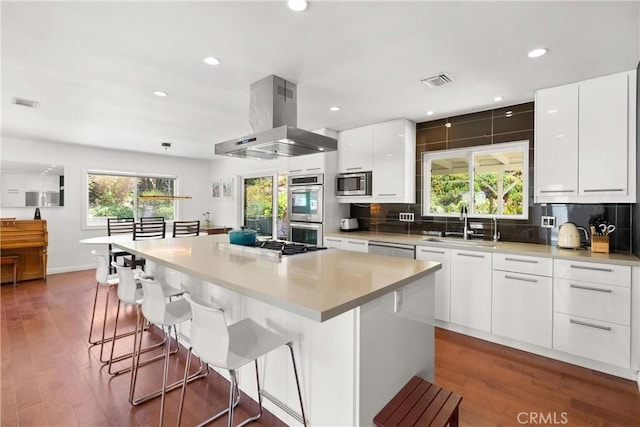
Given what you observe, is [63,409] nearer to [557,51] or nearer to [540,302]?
[540,302]

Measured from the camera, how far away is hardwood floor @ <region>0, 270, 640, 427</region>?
73.5 inches

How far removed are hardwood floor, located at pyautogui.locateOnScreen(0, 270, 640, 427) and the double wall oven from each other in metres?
2.09

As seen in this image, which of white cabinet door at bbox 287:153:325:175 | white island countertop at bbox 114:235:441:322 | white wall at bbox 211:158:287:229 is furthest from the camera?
white wall at bbox 211:158:287:229

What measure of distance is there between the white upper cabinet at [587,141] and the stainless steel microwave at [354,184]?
6.20 ft

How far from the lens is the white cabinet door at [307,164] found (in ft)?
14.0

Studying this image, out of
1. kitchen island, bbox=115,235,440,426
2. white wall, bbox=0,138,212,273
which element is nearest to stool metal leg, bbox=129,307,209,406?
kitchen island, bbox=115,235,440,426

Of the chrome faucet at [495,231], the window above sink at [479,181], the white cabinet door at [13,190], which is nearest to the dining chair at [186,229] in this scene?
the white cabinet door at [13,190]

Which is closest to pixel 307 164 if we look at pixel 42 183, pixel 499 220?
pixel 499 220

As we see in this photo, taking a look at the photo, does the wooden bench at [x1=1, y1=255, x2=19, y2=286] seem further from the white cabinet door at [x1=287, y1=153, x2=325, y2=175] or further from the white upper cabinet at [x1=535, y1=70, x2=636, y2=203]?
the white upper cabinet at [x1=535, y1=70, x2=636, y2=203]

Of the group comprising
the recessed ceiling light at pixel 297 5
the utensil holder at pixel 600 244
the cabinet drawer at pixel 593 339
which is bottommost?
the cabinet drawer at pixel 593 339

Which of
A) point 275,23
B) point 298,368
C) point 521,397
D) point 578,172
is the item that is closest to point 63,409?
point 298,368

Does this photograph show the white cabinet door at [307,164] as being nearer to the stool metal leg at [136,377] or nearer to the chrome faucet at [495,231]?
the chrome faucet at [495,231]
